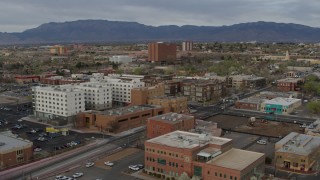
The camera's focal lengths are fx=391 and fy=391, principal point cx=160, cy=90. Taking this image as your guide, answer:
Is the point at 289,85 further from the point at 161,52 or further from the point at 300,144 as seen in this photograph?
the point at 161,52

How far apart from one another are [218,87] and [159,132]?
1127 inches

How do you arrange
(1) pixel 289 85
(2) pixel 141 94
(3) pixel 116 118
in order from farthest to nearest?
1. (1) pixel 289 85
2. (2) pixel 141 94
3. (3) pixel 116 118

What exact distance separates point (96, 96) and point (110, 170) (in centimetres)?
2212

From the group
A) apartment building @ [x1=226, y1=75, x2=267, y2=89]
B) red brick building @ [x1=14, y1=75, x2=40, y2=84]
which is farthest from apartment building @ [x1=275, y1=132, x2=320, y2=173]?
red brick building @ [x1=14, y1=75, x2=40, y2=84]

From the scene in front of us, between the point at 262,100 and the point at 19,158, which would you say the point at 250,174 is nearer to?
the point at 19,158

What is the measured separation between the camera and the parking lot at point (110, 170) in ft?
95.7

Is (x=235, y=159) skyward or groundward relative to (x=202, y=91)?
groundward

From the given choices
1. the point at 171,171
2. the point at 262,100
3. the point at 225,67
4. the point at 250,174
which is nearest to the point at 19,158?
the point at 171,171

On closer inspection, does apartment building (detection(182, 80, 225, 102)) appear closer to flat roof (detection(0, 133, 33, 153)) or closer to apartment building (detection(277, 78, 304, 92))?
apartment building (detection(277, 78, 304, 92))

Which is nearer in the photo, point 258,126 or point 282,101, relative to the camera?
point 258,126

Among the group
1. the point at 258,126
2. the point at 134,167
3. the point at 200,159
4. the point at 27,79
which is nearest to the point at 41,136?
the point at 134,167

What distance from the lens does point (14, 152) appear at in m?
31.5

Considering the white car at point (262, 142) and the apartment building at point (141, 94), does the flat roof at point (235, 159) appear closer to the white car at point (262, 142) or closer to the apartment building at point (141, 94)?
the white car at point (262, 142)

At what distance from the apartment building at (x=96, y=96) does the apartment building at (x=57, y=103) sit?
4.11 meters
